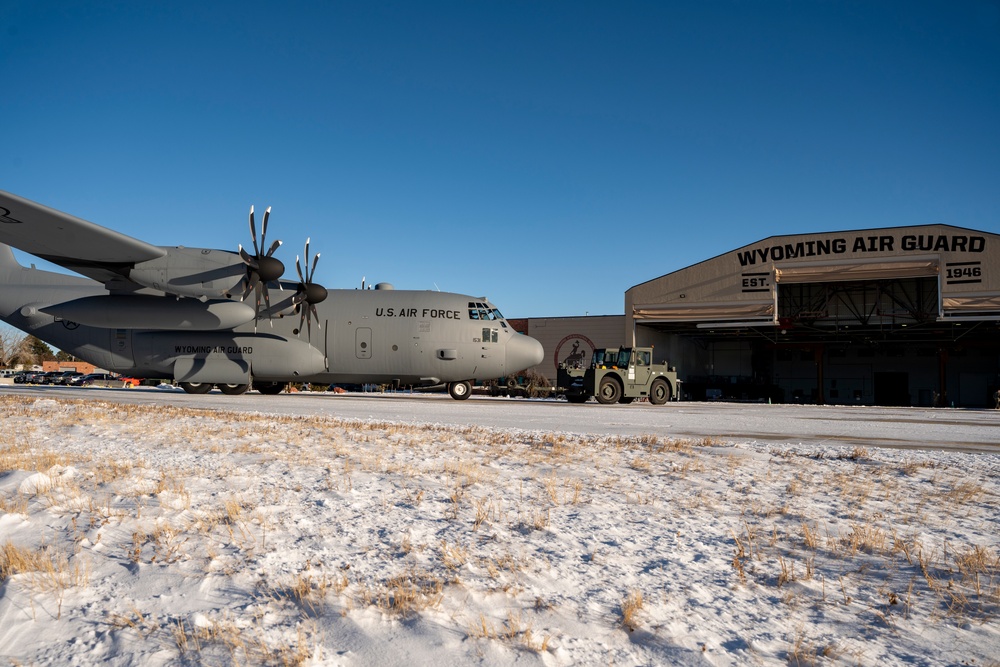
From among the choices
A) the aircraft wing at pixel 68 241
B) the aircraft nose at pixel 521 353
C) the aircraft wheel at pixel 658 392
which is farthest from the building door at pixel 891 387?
the aircraft wing at pixel 68 241

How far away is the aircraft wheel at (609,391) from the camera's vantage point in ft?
81.0

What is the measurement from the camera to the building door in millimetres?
45688

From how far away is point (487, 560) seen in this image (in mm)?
4297

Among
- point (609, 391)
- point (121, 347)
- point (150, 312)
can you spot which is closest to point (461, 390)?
point (609, 391)

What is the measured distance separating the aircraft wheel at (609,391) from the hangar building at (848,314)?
13.5 metres

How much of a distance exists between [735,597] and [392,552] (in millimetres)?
2391

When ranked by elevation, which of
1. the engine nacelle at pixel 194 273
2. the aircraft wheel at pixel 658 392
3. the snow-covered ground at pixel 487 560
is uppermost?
the engine nacelle at pixel 194 273

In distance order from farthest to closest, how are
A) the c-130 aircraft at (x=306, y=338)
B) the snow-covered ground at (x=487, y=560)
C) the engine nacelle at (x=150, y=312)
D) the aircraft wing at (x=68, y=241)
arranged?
1. the c-130 aircraft at (x=306, y=338)
2. the engine nacelle at (x=150, y=312)
3. the aircraft wing at (x=68, y=241)
4. the snow-covered ground at (x=487, y=560)

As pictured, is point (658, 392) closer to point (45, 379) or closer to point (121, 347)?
point (121, 347)

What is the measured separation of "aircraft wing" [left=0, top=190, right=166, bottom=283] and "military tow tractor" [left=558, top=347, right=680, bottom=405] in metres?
16.2

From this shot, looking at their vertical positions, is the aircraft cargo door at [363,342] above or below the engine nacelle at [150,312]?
below

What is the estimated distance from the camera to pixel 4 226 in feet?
49.3

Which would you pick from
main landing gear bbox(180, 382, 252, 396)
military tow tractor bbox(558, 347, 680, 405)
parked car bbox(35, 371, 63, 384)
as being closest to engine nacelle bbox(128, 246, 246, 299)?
main landing gear bbox(180, 382, 252, 396)

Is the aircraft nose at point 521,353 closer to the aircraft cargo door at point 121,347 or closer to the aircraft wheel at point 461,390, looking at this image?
the aircraft wheel at point 461,390
